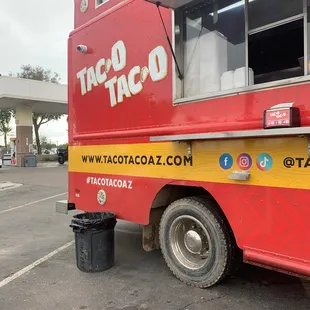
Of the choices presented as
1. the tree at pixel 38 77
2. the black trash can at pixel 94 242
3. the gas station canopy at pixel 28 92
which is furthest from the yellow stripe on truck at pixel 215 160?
the tree at pixel 38 77

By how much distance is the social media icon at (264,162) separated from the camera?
10.4ft

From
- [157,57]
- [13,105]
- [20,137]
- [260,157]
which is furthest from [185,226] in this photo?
[13,105]

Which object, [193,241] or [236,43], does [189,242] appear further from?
[236,43]

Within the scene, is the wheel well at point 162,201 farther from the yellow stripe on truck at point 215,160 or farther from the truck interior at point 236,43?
the truck interior at point 236,43

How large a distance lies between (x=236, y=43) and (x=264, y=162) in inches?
49.3

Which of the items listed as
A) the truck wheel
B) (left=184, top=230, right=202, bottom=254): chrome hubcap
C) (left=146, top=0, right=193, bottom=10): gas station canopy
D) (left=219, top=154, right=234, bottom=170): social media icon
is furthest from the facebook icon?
(left=146, top=0, right=193, bottom=10): gas station canopy

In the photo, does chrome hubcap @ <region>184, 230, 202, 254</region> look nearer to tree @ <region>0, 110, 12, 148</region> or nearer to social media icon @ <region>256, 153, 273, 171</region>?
social media icon @ <region>256, 153, 273, 171</region>

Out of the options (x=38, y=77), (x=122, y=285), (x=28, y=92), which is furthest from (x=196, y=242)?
(x=38, y=77)

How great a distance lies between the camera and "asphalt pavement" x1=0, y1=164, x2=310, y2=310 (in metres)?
3.67

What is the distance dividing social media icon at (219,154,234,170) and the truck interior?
2.13 ft

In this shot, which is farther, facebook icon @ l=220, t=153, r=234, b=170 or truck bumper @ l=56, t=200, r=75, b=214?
truck bumper @ l=56, t=200, r=75, b=214

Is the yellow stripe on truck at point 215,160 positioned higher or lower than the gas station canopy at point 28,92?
lower

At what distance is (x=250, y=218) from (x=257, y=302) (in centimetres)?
97

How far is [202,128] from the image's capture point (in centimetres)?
366
